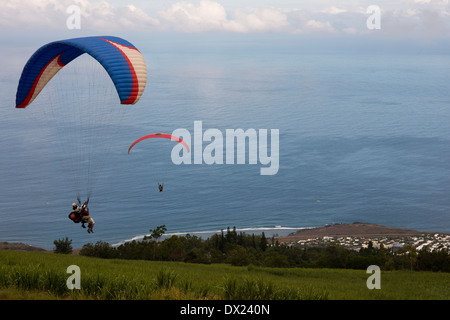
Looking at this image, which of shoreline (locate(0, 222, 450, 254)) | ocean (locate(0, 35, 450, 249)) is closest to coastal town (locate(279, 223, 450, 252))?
shoreline (locate(0, 222, 450, 254))

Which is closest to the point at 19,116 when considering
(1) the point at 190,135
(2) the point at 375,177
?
(1) the point at 190,135

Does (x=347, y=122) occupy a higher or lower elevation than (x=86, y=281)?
higher

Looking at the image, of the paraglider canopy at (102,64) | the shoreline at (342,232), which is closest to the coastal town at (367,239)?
the shoreline at (342,232)

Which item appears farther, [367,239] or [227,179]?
[227,179]

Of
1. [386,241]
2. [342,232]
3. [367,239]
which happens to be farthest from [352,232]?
[386,241]

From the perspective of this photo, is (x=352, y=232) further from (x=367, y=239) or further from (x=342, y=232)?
(x=367, y=239)

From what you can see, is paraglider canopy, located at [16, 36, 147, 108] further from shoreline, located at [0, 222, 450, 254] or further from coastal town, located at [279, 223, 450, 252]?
shoreline, located at [0, 222, 450, 254]
